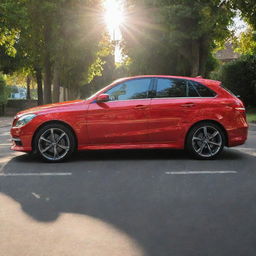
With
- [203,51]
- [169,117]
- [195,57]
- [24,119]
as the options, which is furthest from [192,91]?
[203,51]

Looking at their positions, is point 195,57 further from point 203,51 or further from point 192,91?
point 192,91

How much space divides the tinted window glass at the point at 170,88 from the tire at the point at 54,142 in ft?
5.91

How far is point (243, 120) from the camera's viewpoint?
8.55 metres

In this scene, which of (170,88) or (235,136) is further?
(170,88)

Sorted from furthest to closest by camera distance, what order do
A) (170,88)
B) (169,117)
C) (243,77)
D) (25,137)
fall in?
(243,77)
(170,88)
(169,117)
(25,137)

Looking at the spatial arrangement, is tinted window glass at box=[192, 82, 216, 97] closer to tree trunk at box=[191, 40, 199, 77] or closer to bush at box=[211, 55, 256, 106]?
tree trunk at box=[191, 40, 199, 77]

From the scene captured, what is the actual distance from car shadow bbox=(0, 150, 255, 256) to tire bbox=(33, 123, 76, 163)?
20cm

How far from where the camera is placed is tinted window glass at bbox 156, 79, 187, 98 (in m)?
8.51

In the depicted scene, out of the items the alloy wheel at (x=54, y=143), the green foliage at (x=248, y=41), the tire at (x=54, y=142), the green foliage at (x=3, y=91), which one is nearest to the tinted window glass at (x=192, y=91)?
the tire at (x=54, y=142)

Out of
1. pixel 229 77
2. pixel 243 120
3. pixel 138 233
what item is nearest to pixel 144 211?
pixel 138 233

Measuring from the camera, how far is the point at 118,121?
8.23 m

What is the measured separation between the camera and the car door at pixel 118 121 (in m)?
8.20

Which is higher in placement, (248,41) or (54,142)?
(248,41)

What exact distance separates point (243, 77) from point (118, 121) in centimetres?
2746
